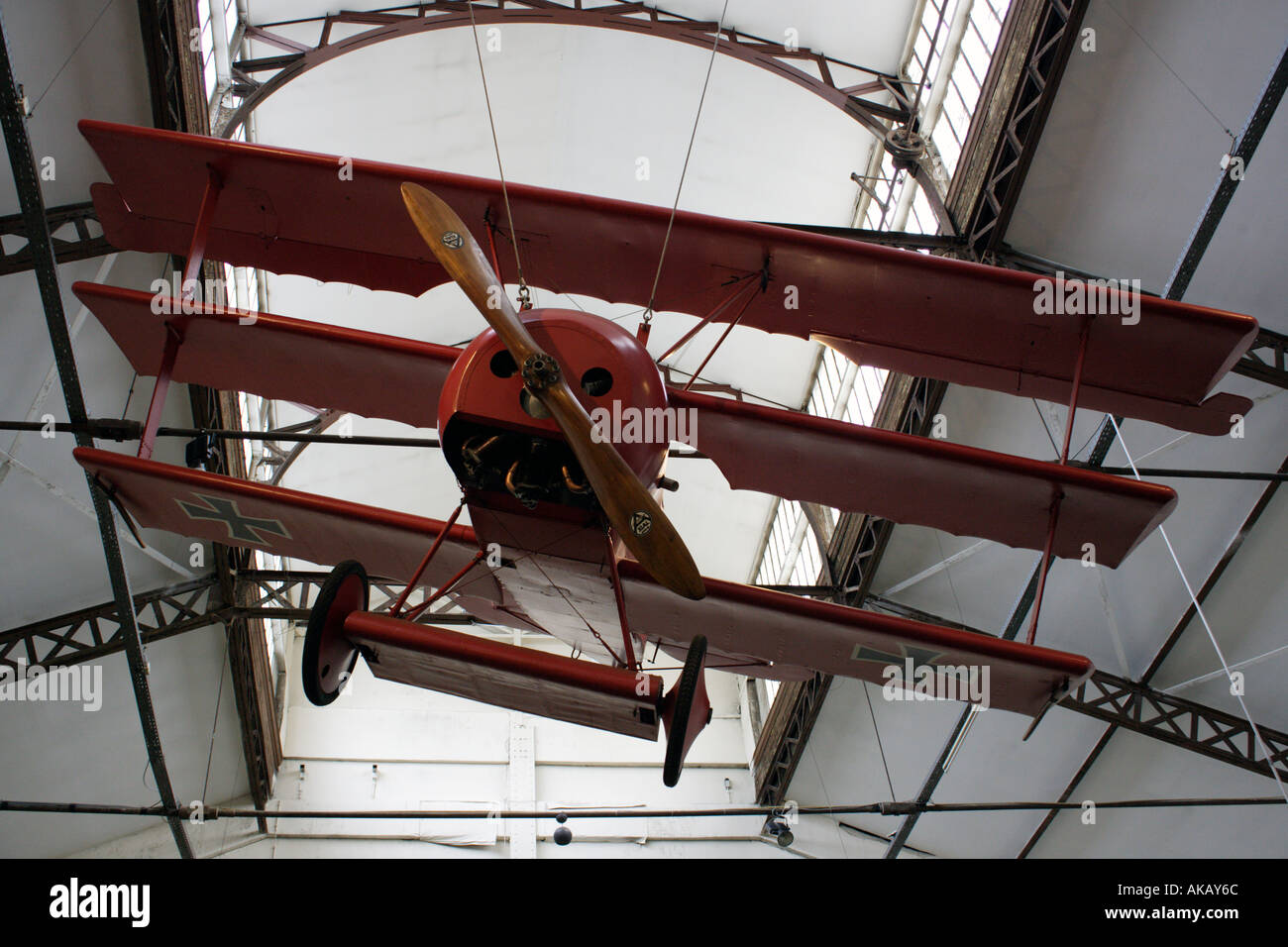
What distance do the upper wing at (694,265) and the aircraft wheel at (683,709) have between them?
2341 mm

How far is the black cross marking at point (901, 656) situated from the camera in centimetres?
612

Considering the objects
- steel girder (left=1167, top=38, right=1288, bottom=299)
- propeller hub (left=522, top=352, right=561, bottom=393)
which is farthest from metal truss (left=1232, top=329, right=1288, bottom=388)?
propeller hub (left=522, top=352, right=561, bottom=393)

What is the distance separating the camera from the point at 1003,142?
369 inches

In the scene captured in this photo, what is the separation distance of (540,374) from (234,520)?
A: 10.3 feet

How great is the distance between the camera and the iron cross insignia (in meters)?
6.16

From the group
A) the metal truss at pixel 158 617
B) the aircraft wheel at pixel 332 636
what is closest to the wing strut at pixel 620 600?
the aircraft wheel at pixel 332 636

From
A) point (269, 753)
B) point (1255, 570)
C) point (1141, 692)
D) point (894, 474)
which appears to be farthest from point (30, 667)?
point (1255, 570)

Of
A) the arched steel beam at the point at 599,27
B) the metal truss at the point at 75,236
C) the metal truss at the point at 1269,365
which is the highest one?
the arched steel beam at the point at 599,27

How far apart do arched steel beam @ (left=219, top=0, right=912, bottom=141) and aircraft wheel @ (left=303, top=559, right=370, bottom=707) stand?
771 cm

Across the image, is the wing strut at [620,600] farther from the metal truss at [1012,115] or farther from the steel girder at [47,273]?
the metal truss at [1012,115]

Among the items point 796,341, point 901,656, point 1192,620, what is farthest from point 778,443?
point 796,341

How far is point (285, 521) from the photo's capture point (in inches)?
250

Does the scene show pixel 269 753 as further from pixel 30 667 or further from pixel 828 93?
pixel 828 93

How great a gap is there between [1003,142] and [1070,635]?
5.65 meters
